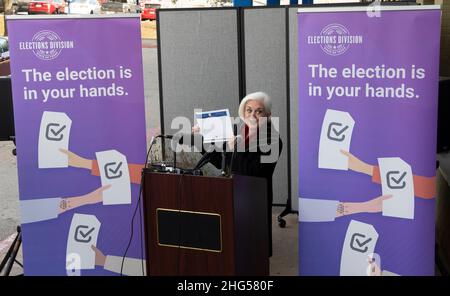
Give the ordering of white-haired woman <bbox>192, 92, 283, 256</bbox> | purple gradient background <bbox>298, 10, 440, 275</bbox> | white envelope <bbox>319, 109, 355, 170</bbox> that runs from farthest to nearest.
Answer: white-haired woman <bbox>192, 92, 283, 256</bbox> → white envelope <bbox>319, 109, 355, 170</bbox> → purple gradient background <bbox>298, 10, 440, 275</bbox>

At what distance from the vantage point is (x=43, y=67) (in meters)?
3.94

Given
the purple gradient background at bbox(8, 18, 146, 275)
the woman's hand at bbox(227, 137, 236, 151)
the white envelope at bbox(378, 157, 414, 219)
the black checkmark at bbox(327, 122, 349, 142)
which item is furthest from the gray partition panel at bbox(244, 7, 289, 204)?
the white envelope at bbox(378, 157, 414, 219)

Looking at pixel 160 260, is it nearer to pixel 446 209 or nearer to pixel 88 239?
pixel 88 239

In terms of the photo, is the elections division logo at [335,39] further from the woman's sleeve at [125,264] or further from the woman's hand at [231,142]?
the woman's sleeve at [125,264]

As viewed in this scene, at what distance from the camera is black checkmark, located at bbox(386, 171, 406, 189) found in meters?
3.59

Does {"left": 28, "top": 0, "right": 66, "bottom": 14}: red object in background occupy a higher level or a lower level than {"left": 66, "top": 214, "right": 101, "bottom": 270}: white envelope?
higher

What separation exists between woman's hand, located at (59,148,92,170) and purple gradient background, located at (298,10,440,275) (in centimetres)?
139

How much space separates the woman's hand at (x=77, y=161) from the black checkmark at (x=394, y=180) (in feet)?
6.24

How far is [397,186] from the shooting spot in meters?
3.60

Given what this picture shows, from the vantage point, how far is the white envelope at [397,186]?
3.58 meters

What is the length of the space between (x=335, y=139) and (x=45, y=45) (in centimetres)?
189

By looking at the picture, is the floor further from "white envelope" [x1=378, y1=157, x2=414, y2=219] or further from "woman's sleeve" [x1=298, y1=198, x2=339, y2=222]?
"white envelope" [x1=378, y1=157, x2=414, y2=219]

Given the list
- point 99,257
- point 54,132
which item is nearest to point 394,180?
point 99,257
